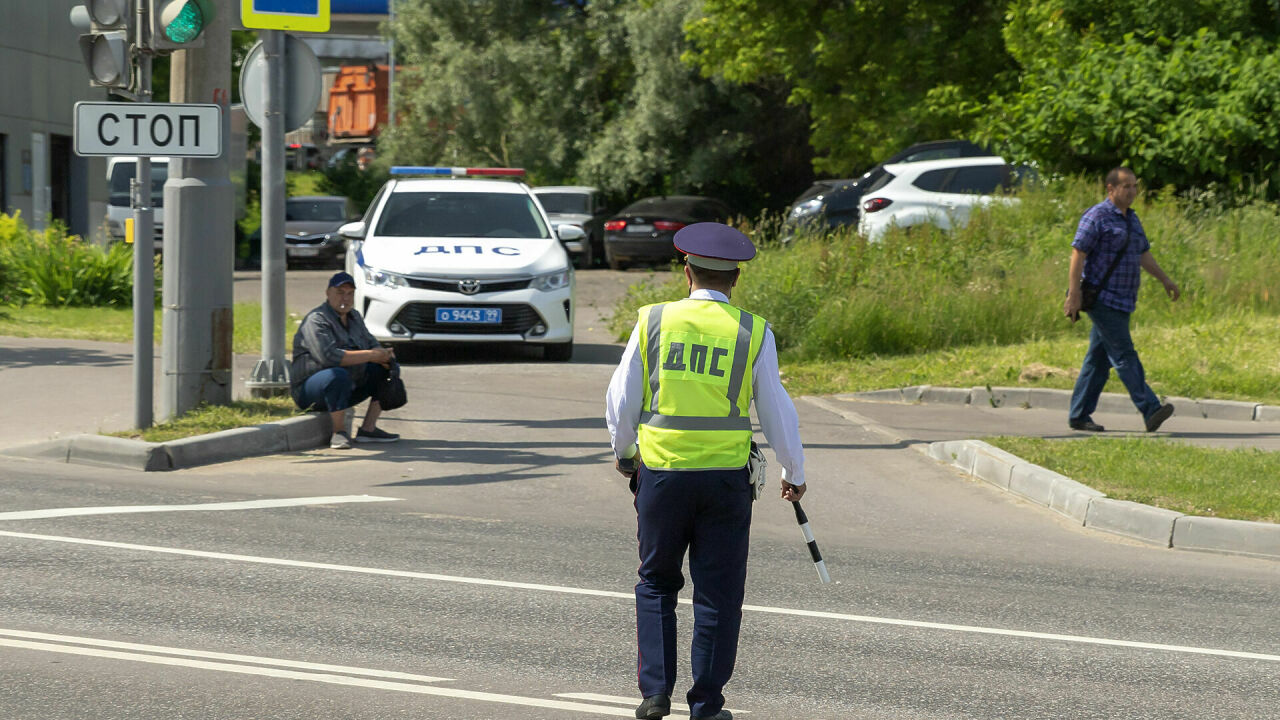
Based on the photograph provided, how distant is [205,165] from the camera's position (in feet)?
33.8

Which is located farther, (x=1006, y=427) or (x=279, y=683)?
(x=1006, y=427)

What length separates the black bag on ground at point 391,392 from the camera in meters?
10.3

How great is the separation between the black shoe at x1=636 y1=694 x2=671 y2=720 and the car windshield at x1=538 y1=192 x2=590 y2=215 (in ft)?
92.0

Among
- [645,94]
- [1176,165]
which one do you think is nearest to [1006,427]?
[1176,165]

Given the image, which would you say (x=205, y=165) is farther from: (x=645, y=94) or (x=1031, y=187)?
(x=645, y=94)

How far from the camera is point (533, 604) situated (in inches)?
238

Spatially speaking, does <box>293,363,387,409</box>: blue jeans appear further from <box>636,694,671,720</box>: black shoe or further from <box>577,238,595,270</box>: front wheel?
<box>577,238,595,270</box>: front wheel

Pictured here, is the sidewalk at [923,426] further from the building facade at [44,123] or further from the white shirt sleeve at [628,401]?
the building facade at [44,123]

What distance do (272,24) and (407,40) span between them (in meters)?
30.3

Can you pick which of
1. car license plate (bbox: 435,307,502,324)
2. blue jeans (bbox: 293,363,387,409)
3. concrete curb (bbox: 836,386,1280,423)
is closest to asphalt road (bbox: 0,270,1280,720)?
blue jeans (bbox: 293,363,387,409)

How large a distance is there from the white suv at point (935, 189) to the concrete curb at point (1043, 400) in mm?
6114

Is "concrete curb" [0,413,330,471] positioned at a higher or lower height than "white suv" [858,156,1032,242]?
lower

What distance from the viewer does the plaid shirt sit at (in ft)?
35.0

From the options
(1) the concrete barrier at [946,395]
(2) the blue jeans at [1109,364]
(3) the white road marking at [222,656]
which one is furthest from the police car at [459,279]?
(3) the white road marking at [222,656]
